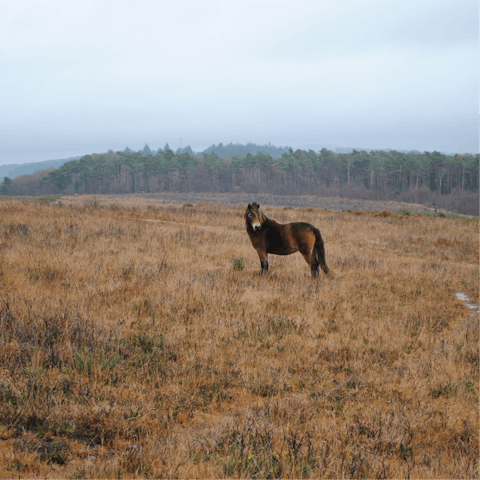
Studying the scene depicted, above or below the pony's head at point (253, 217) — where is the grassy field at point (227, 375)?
below

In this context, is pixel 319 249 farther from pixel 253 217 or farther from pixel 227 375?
pixel 227 375

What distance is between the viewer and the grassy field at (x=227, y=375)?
293 cm

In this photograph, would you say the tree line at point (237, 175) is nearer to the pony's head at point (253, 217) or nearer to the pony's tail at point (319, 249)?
the pony's tail at point (319, 249)

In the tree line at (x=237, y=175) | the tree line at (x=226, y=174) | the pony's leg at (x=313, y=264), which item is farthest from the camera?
the tree line at (x=226, y=174)

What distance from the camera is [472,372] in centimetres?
493

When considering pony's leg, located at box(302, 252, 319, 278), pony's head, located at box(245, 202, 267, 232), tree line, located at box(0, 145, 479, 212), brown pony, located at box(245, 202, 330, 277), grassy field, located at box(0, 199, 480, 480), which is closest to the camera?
grassy field, located at box(0, 199, 480, 480)

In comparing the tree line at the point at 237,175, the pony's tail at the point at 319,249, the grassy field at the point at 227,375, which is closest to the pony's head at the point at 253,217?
the grassy field at the point at 227,375

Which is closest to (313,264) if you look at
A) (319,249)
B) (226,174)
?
(319,249)

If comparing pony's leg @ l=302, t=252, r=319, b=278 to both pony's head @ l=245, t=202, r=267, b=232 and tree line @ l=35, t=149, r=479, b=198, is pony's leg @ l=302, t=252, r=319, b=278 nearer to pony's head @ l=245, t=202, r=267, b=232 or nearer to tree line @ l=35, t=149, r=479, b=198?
pony's head @ l=245, t=202, r=267, b=232

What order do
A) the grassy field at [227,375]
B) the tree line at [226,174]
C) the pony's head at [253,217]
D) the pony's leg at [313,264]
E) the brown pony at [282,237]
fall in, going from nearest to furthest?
the grassy field at [227,375] < the pony's head at [253,217] < the brown pony at [282,237] < the pony's leg at [313,264] < the tree line at [226,174]

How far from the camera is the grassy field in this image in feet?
9.60

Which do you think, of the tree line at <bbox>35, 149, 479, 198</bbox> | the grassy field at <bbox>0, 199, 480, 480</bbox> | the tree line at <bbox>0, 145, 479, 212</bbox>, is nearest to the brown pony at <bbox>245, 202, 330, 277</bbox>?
the grassy field at <bbox>0, 199, 480, 480</bbox>

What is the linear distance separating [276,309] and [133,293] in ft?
9.63

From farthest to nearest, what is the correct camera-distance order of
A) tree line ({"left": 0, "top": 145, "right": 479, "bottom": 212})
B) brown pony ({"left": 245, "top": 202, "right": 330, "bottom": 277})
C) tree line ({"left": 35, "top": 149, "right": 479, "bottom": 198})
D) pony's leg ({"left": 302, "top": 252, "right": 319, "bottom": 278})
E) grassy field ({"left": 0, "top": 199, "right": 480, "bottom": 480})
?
1. tree line ({"left": 35, "top": 149, "right": 479, "bottom": 198})
2. tree line ({"left": 0, "top": 145, "right": 479, "bottom": 212})
3. pony's leg ({"left": 302, "top": 252, "right": 319, "bottom": 278})
4. brown pony ({"left": 245, "top": 202, "right": 330, "bottom": 277})
5. grassy field ({"left": 0, "top": 199, "right": 480, "bottom": 480})
